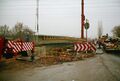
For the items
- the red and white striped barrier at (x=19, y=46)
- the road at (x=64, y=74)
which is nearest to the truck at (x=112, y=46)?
the red and white striped barrier at (x=19, y=46)

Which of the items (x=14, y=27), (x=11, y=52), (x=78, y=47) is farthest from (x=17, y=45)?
(x=14, y=27)

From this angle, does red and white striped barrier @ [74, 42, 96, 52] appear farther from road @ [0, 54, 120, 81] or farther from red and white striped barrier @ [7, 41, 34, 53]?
road @ [0, 54, 120, 81]

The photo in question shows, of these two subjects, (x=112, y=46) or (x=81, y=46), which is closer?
(x=81, y=46)

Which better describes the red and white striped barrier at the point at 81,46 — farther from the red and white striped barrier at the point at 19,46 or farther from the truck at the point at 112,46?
the truck at the point at 112,46

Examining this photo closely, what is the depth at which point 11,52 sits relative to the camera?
54.6ft

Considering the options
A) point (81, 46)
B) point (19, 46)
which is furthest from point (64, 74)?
point (81, 46)

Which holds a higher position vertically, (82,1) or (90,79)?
(82,1)

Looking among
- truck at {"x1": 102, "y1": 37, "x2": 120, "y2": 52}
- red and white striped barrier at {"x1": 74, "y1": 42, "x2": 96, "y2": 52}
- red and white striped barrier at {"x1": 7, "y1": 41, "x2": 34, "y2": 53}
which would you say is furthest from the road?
truck at {"x1": 102, "y1": 37, "x2": 120, "y2": 52}

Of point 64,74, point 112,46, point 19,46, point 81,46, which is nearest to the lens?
point 64,74

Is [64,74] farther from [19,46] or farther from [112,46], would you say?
[112,46]

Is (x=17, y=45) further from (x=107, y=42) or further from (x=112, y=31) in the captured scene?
(x=112, y=31)

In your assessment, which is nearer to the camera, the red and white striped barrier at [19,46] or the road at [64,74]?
the road at [64,74]

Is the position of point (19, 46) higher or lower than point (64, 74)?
higher

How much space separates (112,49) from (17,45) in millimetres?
17840
